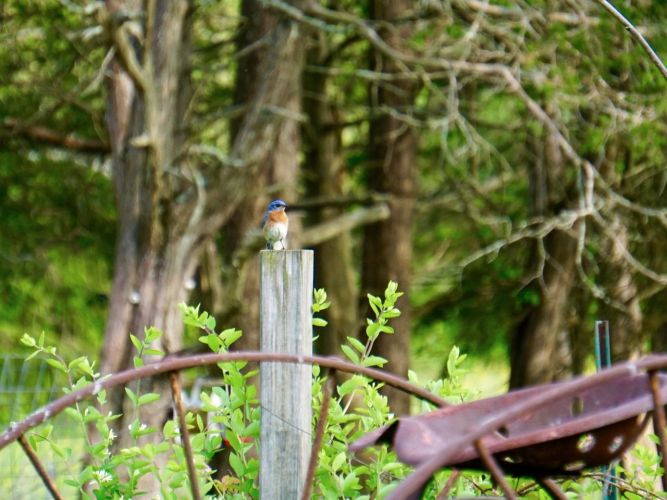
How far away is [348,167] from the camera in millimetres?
12484

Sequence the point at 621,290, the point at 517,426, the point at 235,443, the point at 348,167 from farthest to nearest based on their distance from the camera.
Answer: the point at 348,167
the point at 621,290
the point at 235,443
the point at 517,426

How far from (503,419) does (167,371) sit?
90 cm

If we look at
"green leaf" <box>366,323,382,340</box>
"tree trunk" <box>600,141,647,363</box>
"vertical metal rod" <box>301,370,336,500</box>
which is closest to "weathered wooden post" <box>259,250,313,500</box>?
"vertical metal rod" <box>301,370,336,500</box>

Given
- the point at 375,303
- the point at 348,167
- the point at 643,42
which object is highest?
the point at 348,167

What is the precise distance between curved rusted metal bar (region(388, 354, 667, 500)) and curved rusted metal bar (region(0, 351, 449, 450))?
603 millimetres

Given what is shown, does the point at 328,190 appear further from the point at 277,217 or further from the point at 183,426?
the point at 183,426

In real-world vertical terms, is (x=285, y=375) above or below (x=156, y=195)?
below

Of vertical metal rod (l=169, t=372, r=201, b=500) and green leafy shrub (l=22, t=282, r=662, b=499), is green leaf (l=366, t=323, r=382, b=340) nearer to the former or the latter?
green leafy shrub (l=22, t=282, r=662, b=499)

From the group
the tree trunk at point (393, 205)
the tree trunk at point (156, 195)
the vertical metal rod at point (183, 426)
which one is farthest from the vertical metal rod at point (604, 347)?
the tree trunk at point (393, 205)

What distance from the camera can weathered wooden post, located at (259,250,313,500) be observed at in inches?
113

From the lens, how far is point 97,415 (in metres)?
2.91

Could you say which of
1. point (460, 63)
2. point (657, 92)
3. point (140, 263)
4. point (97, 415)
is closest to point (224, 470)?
point (97, 415)

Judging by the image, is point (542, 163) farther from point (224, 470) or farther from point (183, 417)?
point (183, 417)

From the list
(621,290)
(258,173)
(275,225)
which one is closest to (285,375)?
(275,225)
